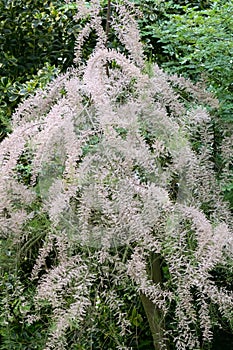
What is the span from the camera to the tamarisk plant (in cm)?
172

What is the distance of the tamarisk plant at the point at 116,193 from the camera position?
172 centimetres

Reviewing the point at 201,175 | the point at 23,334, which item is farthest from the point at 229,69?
the point at 23,334

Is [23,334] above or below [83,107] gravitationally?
below

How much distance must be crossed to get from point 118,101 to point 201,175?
0.45 metres

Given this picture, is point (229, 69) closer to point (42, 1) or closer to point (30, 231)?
point (30, 231)

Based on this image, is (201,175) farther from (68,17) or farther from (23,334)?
(68,17)

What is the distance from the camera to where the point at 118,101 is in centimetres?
217

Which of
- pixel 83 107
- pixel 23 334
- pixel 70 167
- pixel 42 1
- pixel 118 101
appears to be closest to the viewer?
pixel 70 167

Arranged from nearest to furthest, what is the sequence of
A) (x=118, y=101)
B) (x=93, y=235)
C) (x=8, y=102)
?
1. (x=93, y=235)
2. (x=118, y=101)
3. (x=8, y=102)

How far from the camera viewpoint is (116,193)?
1.76m

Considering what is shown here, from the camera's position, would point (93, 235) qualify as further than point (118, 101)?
No

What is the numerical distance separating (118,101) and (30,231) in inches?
22.9

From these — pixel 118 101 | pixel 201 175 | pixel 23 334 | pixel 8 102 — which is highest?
pixel 118 101

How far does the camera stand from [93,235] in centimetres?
184
